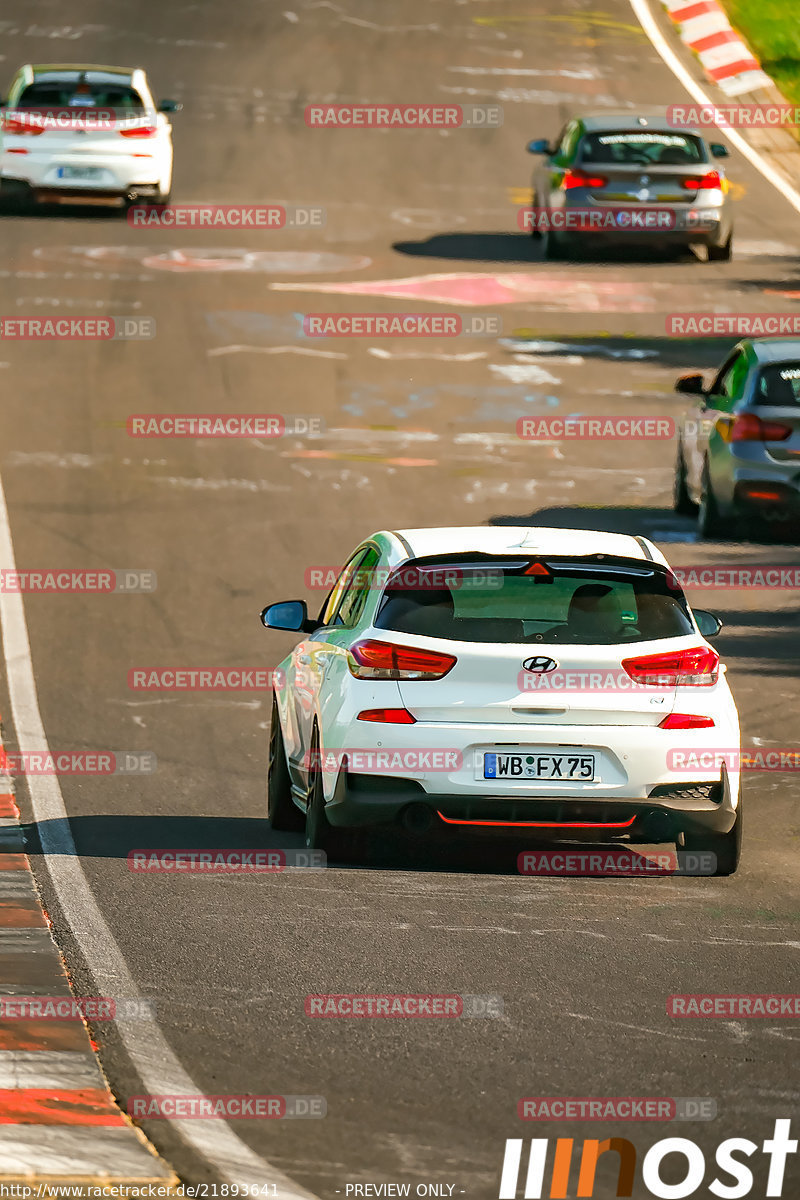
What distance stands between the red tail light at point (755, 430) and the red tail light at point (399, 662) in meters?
9.07

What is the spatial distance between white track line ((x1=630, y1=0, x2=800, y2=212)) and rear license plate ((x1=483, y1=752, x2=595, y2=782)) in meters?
25.6

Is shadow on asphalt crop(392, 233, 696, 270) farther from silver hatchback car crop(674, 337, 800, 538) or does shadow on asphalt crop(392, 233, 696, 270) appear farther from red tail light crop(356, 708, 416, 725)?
red tail light crop(356, 708, 416, 725)

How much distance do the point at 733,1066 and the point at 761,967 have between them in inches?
52.7

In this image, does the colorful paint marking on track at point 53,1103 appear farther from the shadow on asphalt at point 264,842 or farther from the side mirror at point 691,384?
the side mirror at point 691,384

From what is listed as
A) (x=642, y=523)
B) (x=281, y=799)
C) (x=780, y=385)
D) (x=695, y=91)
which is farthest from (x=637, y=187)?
(x=281, y=799)

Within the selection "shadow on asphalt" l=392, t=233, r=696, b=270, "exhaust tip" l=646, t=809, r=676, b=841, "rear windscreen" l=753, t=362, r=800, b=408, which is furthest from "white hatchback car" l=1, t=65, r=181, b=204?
"exhaust tip" l=646, t=809, r=676, b=841

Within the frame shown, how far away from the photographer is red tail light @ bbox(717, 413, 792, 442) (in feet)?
60.0

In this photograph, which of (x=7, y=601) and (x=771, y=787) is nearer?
(x=771, y=787)

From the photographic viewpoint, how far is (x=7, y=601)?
17922 millimetres

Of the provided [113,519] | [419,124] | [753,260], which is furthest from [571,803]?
[419,124]

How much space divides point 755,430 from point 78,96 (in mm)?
14980

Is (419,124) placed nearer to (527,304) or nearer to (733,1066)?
(527,304)

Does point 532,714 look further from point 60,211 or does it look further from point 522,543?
point 60,211

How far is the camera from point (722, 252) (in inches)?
1187
